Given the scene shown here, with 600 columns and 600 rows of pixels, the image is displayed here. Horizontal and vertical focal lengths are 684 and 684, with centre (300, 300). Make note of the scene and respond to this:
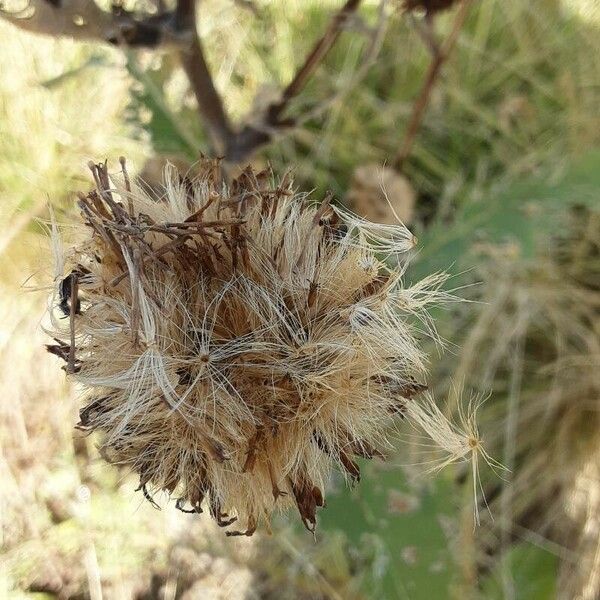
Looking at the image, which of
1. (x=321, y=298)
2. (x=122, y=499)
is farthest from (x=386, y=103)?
(x=321, y=298)

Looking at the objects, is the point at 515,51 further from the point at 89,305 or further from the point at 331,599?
the point at 89,305

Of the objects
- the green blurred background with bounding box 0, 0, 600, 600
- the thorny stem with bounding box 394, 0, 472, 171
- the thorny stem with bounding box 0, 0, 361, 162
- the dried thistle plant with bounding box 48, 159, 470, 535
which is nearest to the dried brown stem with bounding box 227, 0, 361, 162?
the thorny stem with bounding box 0, 0, 361, 162

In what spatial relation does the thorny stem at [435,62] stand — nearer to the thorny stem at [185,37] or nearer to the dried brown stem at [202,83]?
the thorny stem at [185,37]

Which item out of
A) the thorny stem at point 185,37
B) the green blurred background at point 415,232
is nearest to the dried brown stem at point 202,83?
the thorny stem at point 185,37

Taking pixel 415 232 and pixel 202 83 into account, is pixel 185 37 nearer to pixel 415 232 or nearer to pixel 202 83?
pixel 202 83

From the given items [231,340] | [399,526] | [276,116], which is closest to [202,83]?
[276,116]

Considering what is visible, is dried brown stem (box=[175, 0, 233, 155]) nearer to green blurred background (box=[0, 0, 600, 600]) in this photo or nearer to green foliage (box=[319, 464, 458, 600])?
green blurred background (box=[0, 0, 600, 600])
